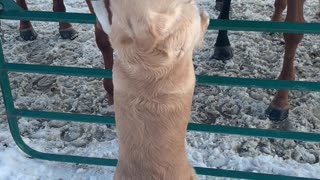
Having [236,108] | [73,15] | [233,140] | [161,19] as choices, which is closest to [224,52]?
[236,108]

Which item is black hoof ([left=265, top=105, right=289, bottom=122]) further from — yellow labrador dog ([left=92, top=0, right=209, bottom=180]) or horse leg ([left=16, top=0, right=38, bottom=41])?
horse leg ([left=16, top=0, right=38, bottom=41])

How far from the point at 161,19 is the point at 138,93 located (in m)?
0.34

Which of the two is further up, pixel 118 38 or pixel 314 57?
pixel 118 38

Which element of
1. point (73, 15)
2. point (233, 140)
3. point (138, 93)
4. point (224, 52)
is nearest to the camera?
point (138, 93)

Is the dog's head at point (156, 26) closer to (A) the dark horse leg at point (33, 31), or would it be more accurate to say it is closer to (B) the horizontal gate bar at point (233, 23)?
(B) the horizontal gate bar at point (233, 23)

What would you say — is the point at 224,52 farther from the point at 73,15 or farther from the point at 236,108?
the point at 73,15

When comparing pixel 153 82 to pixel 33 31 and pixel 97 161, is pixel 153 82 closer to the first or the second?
pixel 97 161

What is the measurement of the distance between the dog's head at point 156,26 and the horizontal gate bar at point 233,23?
0.70m

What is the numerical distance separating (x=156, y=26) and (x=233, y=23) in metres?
0.91

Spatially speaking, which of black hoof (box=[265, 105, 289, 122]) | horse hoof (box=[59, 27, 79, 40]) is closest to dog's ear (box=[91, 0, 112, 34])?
black hoof (box=[265, 105, 289, 122])

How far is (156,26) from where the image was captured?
1.55 metres

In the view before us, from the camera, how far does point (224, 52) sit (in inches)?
162

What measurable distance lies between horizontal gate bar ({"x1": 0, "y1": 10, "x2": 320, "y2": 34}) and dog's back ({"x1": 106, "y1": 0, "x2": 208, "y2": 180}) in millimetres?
644

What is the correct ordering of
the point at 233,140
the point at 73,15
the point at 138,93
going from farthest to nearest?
the point at 233,140, the point at 73,15, the point at 138,93
